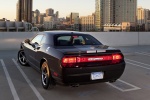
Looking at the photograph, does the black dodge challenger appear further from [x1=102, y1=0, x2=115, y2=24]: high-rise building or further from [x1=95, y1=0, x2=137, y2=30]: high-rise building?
[x1=102, y1=0, x2=115, y2=24]: high-rise building

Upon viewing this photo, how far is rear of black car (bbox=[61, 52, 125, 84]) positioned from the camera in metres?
4.74

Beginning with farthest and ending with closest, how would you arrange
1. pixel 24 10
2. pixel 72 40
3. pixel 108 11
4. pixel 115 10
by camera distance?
pixel 24 10 < pixel 115 10 < pixel 108 11 < pixel 72 40

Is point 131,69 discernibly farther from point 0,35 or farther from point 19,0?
point 19,0

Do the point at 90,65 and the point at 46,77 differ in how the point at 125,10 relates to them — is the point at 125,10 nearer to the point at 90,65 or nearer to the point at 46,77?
the point at 46,77

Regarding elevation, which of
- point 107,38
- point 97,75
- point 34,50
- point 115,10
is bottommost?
point 97,75

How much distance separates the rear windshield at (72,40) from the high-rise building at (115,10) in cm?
7922

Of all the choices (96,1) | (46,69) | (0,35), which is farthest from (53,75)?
(96,1)

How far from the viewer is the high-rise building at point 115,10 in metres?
85.0

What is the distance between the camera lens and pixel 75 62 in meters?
4.77

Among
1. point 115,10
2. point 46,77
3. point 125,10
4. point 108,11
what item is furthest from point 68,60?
point 125,10

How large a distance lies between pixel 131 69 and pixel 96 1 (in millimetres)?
81322

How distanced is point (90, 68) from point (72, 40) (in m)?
1.34

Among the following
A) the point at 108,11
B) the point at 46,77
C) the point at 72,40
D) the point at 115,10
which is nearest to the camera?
the point at 46,77

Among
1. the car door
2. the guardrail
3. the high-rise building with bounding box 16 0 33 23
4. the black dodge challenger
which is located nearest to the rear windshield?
the black dodge challenger
